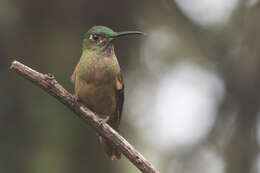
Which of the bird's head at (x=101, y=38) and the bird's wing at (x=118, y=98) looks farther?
the bird's head at (x=101, y=38)

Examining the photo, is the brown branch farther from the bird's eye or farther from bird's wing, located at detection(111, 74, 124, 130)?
the bird's eye

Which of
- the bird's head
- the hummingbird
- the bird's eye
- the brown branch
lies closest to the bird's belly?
the hummingbird

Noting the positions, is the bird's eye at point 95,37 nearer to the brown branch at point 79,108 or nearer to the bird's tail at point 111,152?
the brown branch at point 79,108

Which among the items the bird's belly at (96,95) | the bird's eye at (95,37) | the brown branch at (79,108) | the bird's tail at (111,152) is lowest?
the brown branch at (79,108)

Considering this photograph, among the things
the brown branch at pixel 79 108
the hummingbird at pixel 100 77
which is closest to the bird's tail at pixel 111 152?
the hummingbird at pixel 100 77

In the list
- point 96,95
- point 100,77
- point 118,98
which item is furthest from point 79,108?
point 118,98

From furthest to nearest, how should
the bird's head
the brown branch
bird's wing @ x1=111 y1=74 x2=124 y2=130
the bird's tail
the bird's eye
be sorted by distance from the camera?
the bird's tail, the bird's eye, the bird's head, bird's wing @ x1=111 y1=74 x2=124 y2=130, the brown branch

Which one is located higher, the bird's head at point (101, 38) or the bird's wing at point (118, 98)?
the bird's head at point (101, 38)

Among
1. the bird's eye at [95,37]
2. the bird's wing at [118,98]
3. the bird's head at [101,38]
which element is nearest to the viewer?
the bird's wing at [118,98]
